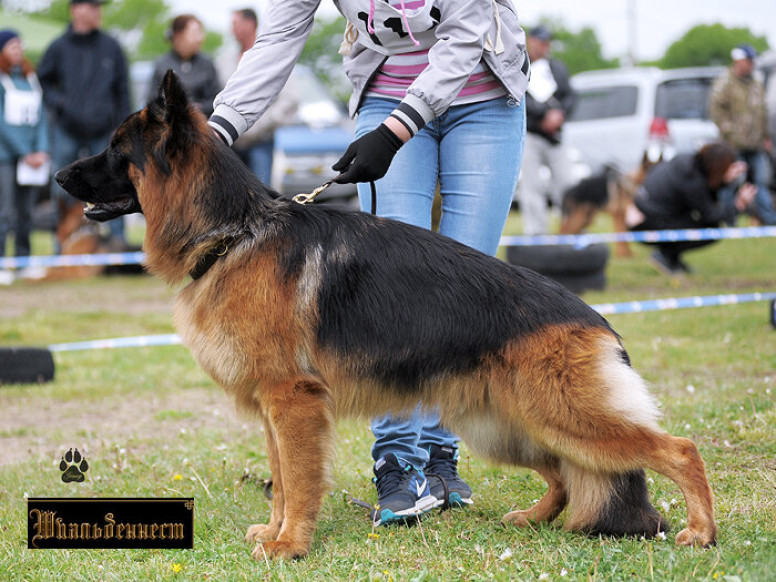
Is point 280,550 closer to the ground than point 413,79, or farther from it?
closer to the ground

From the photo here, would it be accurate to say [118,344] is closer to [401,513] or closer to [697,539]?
[401,513]

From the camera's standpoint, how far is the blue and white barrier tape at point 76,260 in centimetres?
955

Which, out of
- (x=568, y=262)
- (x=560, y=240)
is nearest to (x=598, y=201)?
(x=560, y=240)

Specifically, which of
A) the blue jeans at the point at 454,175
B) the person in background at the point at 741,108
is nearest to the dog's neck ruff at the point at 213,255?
the blue jeans at the point at 454,175

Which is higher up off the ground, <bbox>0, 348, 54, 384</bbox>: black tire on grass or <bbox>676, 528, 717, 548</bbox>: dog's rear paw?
<bbox>676, 528, 717, 548</bbox>: dog's rear paw

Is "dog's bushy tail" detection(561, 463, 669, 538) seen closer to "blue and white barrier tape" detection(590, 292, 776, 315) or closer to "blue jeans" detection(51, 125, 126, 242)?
"blue and white barrier tape" detection(590, 292, 776, 315)

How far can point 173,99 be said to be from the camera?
10.2ft

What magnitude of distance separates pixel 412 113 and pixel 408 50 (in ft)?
1.28

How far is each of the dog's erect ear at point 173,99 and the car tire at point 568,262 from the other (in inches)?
234

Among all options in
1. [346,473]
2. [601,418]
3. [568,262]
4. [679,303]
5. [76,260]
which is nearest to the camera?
[601,418]

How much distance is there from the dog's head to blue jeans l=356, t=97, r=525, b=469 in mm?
828

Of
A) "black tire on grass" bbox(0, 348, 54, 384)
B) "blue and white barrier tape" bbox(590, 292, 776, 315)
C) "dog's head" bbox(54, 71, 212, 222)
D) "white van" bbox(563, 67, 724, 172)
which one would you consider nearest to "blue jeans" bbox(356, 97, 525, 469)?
"dog's head" bbox(54, 71, 212, 222)

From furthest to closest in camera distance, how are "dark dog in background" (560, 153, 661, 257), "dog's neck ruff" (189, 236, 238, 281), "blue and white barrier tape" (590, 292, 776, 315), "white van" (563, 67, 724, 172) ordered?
"white van" (563, 67, 724, 172) → "dark dog in background" (560, 153, 661, 257) → "blue and white barrier tape" (590, 292, 776, 315) → "dog's neck ruff" (189, 236, 238, 281)

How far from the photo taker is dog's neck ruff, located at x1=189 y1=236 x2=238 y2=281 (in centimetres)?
327
